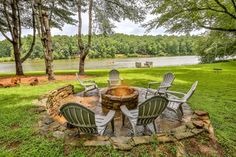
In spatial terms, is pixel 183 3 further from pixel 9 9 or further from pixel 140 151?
pixel 9 9

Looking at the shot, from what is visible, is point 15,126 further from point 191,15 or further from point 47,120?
point 191,15

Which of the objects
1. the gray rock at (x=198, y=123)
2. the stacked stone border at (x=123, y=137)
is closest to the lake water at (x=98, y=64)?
the stacked stone border at (x=123, y=137)

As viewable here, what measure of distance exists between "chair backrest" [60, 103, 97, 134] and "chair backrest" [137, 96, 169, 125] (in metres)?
0.97

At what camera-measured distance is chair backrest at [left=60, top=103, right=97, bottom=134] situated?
3.69 meters

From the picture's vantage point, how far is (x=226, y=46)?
97.1 ft

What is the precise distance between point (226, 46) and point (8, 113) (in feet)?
102

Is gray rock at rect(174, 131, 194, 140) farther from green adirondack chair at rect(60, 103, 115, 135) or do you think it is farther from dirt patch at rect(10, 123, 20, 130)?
dirt patch at rect(10, 123, 20, 130)

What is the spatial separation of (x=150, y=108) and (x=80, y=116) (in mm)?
1409

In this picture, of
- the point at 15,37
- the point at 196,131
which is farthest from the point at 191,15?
the point at 15,37

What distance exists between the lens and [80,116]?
3777 mm

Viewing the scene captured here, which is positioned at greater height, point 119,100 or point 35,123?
point 119,100

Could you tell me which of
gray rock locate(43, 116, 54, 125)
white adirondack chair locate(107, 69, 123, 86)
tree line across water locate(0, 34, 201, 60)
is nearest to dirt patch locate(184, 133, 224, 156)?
gray rock locate(43, 116, 54, 125)

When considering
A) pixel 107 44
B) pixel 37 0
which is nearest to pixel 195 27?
pixel 37 0

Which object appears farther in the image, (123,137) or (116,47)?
(116,47)
